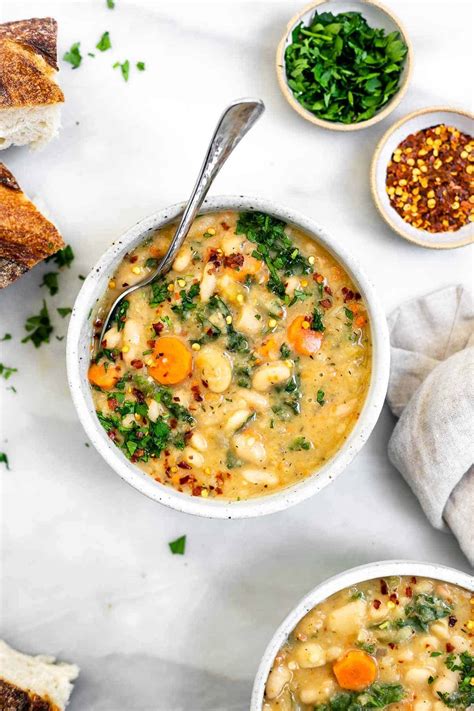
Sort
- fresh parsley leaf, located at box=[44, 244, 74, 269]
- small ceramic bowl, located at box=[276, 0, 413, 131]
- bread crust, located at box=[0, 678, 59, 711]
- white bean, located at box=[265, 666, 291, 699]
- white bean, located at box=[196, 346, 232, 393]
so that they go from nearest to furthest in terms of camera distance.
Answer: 1. white bean, located at box=[196, 346, 232, 393]
2. white bean, located at box=[265, 666, 291, 699]
3. bread crust, located at box=[0, 678, 59, 711]
4. small ceramic bowl, located at box=[276, 0, 413, 131]
5. fresh parsley leaf, located at box=[44, 244, 74, 269]

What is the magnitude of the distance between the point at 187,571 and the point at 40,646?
0.67 metres

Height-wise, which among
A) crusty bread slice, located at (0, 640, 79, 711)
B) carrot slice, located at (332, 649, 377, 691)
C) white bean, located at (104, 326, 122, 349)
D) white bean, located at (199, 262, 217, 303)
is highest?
white bean, located at (199, 262, 217, 303)

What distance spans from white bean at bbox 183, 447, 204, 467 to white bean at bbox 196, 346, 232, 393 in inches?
8.9

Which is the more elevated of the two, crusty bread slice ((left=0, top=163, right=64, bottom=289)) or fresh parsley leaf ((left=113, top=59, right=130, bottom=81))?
fresh parsley leaf ((left=113, top=59, right=130, bottom=81))

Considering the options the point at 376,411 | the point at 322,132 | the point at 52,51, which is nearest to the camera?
the point at 376,411

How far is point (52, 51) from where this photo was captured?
317 cm

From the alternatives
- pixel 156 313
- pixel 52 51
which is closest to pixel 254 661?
pixel 156 313

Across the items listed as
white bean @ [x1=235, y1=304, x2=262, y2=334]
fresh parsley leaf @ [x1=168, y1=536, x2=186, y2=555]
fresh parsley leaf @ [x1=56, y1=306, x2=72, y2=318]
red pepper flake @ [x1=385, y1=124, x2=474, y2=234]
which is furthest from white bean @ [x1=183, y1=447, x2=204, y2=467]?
red pepper flake @ [x1=385, y1=124, x2=474, y2=234]

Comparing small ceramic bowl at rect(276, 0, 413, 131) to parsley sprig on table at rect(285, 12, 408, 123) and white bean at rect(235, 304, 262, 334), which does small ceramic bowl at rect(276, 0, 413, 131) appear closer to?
parsley sprig on table at rect(285, 12, 408, 123)

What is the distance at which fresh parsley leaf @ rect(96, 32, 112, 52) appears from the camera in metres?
3.36

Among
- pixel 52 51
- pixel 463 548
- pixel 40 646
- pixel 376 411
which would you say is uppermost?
pixel 52 51

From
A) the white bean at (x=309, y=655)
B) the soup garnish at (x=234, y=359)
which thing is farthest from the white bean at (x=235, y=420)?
the white bean at (x=309, y=655)

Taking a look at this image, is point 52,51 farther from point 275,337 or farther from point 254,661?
point 254,661

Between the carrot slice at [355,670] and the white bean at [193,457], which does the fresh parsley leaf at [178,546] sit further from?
the carrot slice at [355,670]
